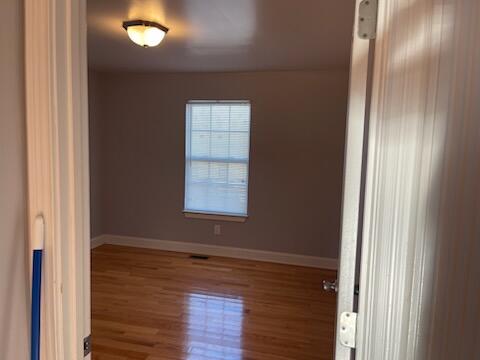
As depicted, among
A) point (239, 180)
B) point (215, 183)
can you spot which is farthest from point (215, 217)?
point (239, 180)

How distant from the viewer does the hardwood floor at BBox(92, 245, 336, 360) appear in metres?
2.62

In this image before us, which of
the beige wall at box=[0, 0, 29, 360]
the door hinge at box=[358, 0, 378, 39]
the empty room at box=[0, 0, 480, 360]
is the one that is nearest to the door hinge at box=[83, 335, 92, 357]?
the empty room at box=[0, 0, 480, 360]

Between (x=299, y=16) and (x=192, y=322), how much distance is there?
94.9 inches

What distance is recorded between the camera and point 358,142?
0.88 meters

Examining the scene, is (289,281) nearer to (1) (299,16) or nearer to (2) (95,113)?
(1) (299,16)

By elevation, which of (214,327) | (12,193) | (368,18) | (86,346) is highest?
(368,18)

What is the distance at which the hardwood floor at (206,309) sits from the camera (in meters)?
2.62

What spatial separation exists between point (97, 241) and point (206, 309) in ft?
7.58

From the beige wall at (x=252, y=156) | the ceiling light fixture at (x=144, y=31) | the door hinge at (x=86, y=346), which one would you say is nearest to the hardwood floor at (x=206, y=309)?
the beige wall at (x=252, y=156)

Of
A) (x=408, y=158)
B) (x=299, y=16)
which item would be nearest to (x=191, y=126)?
(x=299, y=16)

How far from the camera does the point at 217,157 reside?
14.9 feet

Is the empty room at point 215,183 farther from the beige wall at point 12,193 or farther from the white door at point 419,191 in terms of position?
the white door at point 419,191

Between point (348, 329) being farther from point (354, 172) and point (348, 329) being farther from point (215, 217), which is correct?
point (215, 217)

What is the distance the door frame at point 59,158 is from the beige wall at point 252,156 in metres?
3.35
